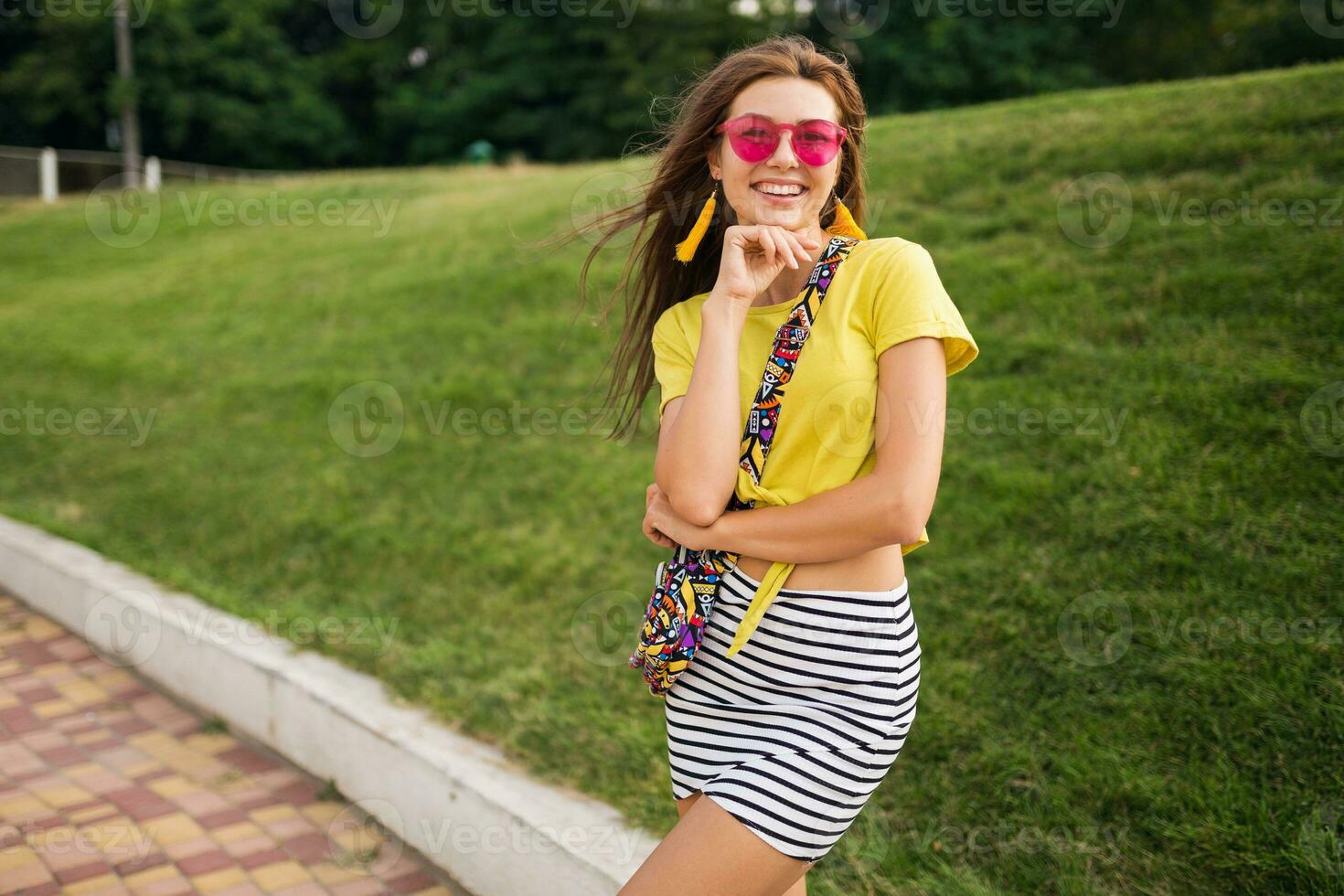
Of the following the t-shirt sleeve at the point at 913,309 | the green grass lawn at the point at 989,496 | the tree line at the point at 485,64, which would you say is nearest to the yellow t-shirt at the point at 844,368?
the t-shirt sleeve at the point at 913,309

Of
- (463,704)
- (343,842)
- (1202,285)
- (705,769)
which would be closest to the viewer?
(705,769)

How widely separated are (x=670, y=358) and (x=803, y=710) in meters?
0.75

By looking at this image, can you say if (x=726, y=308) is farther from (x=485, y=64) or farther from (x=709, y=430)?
(x=485, y=64)

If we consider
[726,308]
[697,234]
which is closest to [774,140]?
[697,234]

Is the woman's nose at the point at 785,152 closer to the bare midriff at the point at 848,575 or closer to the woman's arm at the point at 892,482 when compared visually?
the woman's arm at the point at 892,482

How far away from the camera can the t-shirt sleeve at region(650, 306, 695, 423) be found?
2.07m

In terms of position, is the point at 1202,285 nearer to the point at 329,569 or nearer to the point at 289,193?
the point at 329,569

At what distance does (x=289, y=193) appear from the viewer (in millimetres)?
15438

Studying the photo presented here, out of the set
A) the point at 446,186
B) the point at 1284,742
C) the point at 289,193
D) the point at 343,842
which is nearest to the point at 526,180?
the point at 446,186

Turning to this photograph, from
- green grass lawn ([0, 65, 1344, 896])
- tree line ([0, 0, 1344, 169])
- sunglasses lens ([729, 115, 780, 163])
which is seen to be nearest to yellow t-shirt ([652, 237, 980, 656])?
sunglasses lens ([729, 115, 780, 163])

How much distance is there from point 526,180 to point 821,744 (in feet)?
41.2

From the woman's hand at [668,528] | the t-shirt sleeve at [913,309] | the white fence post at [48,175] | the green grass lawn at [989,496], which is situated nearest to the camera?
the t-shirt sleeve at [913,309]

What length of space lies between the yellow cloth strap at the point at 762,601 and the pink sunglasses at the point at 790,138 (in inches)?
30.5

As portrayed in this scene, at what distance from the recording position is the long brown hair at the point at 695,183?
2074mm
